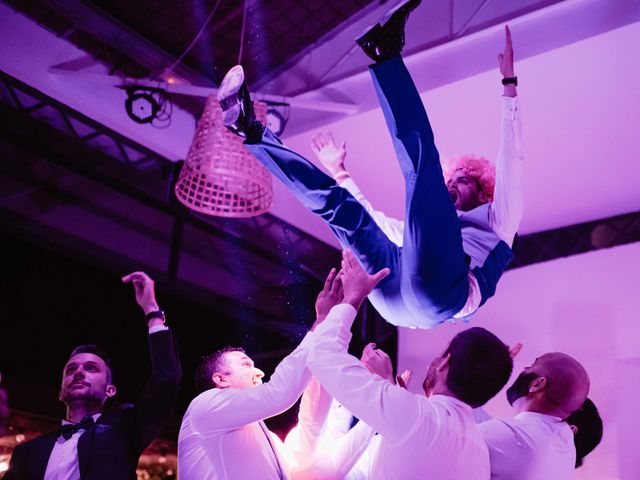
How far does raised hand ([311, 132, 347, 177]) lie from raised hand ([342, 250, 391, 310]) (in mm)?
665

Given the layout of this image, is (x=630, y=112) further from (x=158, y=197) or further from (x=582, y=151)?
(x=158, y=197)

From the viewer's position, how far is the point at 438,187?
240 centimetres

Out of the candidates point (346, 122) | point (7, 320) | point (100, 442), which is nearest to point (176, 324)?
point (7, 320)

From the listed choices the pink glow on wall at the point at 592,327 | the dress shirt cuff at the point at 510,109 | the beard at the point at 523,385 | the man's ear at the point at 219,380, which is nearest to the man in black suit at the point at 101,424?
the man's ear at the point at 219,380

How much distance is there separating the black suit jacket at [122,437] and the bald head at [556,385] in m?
1.36

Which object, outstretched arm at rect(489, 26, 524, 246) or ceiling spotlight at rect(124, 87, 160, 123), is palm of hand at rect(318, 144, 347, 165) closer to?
outstretched arm at rect(489, 26, 524, 246)

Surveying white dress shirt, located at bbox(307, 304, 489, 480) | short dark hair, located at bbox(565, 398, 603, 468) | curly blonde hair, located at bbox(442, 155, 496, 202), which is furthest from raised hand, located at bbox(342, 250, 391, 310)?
short dark hair, located at bbox(565, 398, 603, 468)

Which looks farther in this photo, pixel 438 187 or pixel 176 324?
pixel 176 324

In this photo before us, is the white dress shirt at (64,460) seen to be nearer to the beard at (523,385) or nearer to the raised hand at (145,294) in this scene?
the raised hand at (145,294)

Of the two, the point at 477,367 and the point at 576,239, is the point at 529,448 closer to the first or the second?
the point at 477,367

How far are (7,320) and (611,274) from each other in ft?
14.2

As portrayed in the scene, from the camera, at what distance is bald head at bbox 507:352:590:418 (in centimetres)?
271

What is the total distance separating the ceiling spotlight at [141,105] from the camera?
16.5 ft

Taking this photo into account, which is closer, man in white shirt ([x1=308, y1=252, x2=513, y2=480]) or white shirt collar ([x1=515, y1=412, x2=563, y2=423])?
man in white shirt ([x1=308, y1=252, x2=513, y2=480])
